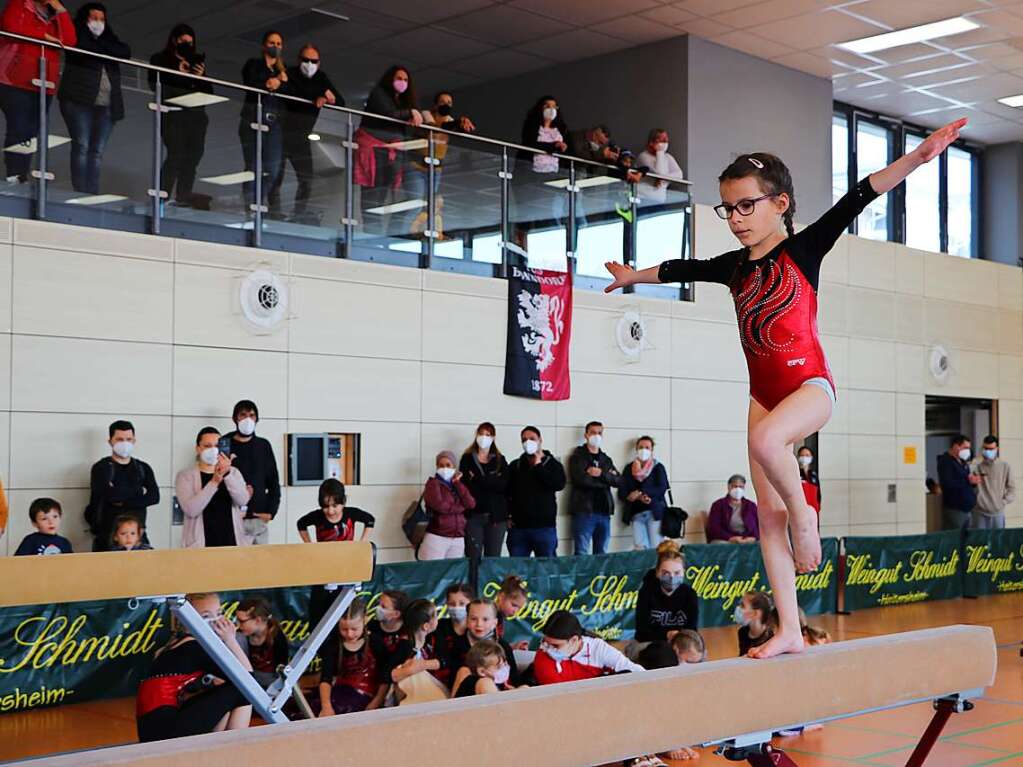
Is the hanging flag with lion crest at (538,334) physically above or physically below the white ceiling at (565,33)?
below

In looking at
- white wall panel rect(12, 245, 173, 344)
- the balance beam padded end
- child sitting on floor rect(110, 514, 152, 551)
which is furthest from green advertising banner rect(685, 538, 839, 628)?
the balance beam padded end

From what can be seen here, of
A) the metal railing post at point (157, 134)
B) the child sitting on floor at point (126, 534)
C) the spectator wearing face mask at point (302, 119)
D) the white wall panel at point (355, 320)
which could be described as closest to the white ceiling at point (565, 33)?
the spectator wearing face mask at point (302, 119)

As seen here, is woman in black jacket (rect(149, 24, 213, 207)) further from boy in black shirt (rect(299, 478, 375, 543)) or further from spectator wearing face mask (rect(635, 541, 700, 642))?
spectator wearing face mask (rect(635, 541, 700, 642))

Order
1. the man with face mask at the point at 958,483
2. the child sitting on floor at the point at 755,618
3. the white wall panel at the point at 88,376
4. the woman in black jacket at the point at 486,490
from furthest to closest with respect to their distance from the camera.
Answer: the man with face mask at the point at 958,483 → the woman in black jacket at the point at 486,490 → the white wall panel at the point at 88,376 → the child sitting on floor at the point at 755,618

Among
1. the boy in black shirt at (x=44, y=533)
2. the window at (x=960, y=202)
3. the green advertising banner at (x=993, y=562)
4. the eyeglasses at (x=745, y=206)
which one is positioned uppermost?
the window at (x=960, y=202)

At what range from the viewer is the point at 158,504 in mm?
11375

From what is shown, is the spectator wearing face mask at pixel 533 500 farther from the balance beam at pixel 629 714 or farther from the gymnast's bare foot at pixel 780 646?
the gymnast's bare foot at pixel 780 646

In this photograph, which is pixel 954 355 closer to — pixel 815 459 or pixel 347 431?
pixel 815 459

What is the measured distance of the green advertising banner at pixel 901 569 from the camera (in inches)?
579

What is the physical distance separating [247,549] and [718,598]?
25.7 feet

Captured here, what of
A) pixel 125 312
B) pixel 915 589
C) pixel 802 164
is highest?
pixel 802 164

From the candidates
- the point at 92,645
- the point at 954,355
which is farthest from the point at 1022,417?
the point at 92,645

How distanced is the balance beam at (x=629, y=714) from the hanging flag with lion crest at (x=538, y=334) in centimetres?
978

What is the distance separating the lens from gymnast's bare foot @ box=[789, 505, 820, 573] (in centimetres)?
400
